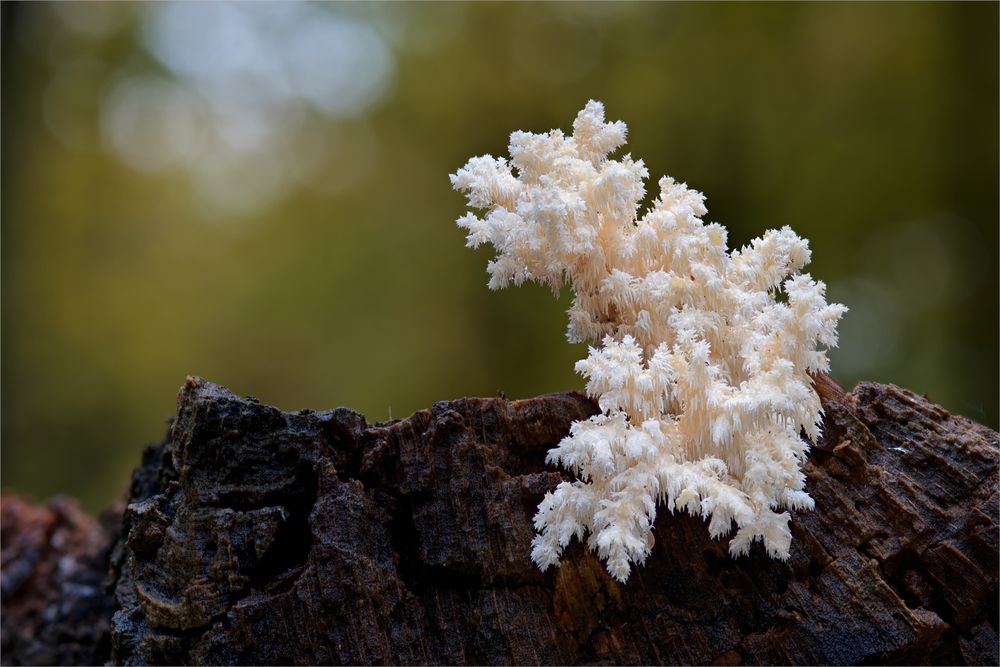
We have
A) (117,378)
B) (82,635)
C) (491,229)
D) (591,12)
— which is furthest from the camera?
(117,378)

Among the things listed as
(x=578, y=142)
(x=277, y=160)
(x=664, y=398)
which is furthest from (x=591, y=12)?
(x=664, y=398)

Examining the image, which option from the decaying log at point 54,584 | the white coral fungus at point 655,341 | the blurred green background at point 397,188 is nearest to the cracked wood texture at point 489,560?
the white coral fungus at point 655,341

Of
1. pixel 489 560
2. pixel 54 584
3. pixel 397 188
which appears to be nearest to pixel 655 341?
pixel 489 560

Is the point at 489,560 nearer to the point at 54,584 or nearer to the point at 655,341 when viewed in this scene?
the point at 655,341

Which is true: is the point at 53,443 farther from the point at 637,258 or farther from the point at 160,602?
the point at 637,258

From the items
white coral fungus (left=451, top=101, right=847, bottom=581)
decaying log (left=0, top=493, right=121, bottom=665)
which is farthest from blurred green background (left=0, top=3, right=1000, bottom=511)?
white coral fungus (left=451, top=101, right=847, bottom=581)
